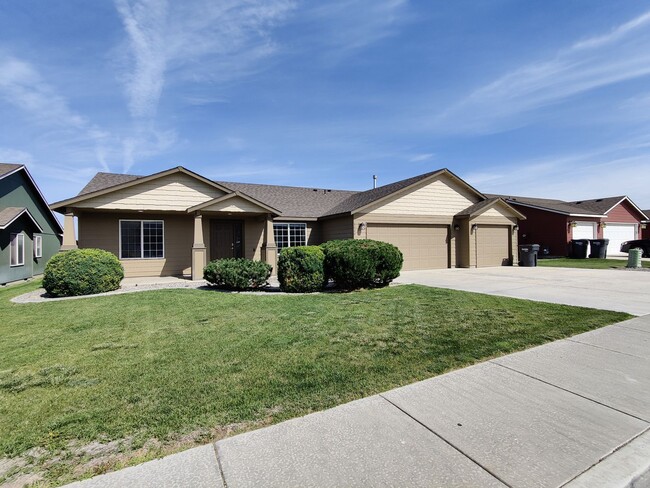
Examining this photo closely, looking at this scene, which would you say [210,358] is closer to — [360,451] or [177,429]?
[177,429]

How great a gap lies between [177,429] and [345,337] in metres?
2.99

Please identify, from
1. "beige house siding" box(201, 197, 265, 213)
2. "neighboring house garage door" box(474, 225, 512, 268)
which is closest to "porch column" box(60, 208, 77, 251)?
"beige house siding" box(201, 197, 265, 213)

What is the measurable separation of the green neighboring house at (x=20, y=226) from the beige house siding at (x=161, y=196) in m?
3.82

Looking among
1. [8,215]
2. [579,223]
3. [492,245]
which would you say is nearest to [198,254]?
[8,215]

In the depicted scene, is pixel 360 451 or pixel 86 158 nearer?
pixel 360 451

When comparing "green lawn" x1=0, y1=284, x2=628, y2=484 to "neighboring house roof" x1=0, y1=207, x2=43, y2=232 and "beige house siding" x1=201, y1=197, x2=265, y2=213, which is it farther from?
"neighboring house roof" x1=0, y1=207, x2=43, y2=232

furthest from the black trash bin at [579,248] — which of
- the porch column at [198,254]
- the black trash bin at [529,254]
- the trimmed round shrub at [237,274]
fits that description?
the porch column at [198,254]

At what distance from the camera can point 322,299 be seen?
8.82m

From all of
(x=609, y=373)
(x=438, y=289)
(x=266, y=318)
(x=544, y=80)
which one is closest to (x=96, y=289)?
(x=266, y=318)

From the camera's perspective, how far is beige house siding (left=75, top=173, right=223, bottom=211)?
42.7 ft

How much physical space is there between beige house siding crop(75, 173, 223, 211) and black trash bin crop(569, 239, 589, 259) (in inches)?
940

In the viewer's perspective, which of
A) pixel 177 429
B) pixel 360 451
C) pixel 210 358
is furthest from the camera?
pixel 210 358

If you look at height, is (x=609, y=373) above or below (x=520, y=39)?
below

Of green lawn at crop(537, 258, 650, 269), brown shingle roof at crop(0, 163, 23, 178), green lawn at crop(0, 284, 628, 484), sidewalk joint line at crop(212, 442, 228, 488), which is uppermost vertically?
brown shingle roof at crop(0, 163, 23, 178)
